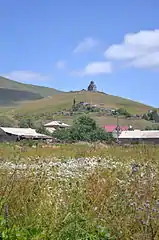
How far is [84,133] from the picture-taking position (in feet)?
258

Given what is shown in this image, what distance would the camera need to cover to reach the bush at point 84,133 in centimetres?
7638

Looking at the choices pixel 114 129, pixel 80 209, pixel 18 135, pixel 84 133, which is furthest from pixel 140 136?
pixel 80 209

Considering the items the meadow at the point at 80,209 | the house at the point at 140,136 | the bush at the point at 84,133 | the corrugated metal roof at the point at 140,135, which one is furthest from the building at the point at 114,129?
the meadow at the point at 80,209

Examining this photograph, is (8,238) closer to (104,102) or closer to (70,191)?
(70,191)

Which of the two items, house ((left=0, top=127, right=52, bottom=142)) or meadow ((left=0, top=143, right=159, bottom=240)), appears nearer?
meadow ((left=0, top=143, right=159, bottom=240))

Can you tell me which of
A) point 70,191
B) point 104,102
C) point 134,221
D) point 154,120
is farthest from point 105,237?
point 104,102

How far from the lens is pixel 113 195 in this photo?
219 inches

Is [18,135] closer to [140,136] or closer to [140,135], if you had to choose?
[140,136]

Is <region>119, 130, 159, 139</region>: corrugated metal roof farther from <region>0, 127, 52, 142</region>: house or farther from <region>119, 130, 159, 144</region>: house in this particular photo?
<region>0, 127, 52, 142</region>: house

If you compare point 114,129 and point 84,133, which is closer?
point 84,133

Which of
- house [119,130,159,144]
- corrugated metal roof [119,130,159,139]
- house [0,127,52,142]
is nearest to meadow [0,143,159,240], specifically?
house [0,127,52,142]

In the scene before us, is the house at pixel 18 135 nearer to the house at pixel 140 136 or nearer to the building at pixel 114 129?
the house at pixel 140 136

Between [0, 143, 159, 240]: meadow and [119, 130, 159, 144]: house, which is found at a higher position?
[0, 143, 159, 240]: meadow

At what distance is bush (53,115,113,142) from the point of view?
76.4 m
